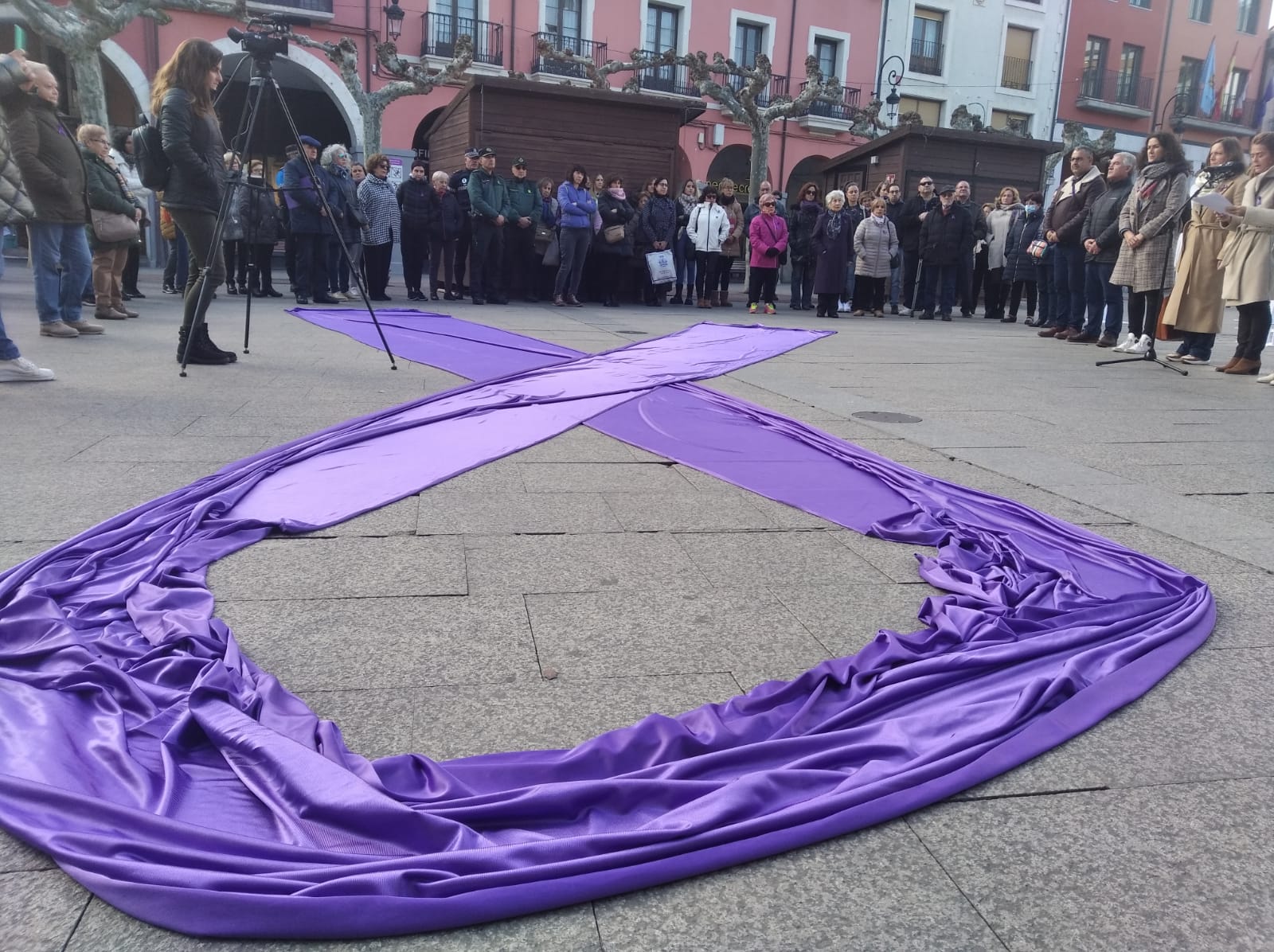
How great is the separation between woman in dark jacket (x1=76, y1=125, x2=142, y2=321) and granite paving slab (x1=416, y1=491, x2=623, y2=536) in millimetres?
6633

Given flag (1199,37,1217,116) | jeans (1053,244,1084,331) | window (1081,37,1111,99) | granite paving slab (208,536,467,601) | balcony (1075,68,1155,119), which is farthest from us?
window (1081,37,1111,99)

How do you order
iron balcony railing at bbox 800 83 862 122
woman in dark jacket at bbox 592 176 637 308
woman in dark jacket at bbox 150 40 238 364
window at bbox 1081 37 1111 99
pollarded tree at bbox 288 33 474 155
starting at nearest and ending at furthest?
woman in dark jacket at bbox 150 40 238 364 → woman in dark jacket at bbox 592 176 637 308 → pollarded tree at bbox 288 33 474 155 → iron balcony railing at bbox 800 83 862 122 → window at bbox 1081 37 1111 99

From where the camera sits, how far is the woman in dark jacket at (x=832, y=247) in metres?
14.0

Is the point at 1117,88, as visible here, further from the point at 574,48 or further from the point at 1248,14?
the point at 574,48

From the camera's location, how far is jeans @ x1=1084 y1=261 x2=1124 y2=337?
10.5 metres

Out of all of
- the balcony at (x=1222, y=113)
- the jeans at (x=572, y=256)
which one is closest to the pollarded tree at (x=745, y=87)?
the jeans at (x=572, y=256)

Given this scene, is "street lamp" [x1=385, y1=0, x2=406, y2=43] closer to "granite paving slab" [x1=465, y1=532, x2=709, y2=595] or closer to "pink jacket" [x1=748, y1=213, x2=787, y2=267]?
"pink jacket" [x1=748, y1=213, x2=787, y2=267]

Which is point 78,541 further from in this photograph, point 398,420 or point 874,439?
point 874,439

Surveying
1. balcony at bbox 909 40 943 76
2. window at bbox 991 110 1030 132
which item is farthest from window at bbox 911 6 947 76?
window at bbox 991 110 1030 132

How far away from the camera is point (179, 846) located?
5.53 ft

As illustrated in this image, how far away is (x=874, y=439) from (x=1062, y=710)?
10.6 ft

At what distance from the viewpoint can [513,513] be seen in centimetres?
381

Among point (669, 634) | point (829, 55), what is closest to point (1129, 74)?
point (829, 55)

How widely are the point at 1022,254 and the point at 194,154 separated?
443 inches
